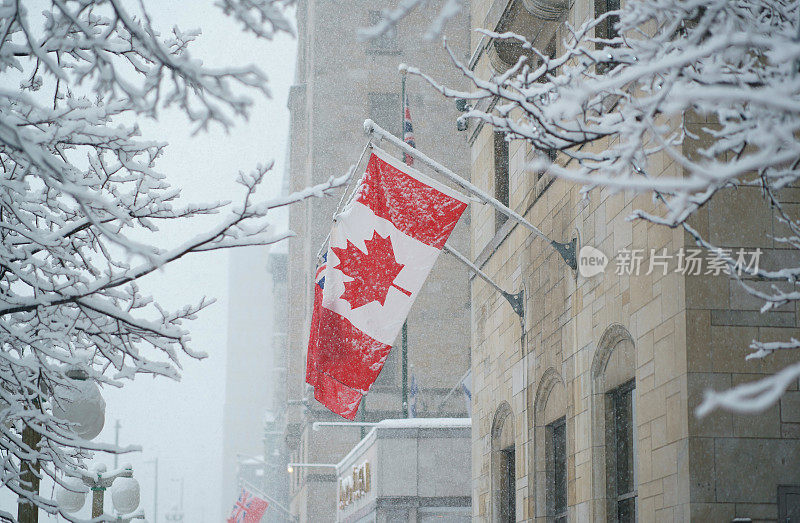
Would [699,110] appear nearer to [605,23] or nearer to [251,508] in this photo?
[605,23]

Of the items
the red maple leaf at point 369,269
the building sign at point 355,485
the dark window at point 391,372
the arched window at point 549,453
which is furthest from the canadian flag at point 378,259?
the dark window at point 391,372

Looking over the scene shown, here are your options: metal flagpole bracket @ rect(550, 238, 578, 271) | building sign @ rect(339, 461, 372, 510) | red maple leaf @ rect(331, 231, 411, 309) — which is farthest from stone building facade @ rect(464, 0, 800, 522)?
building sign @ rect(339, 461, 372, 510)

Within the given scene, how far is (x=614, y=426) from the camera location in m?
11.3

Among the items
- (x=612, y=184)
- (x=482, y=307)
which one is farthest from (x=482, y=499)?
(x=612, y=184)

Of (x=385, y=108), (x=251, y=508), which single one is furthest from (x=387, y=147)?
(x=251, y=508)

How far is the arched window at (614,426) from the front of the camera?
35.8ft

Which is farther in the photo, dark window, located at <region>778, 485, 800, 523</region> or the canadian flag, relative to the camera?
the canadian flag

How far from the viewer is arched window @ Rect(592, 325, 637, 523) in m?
10.9

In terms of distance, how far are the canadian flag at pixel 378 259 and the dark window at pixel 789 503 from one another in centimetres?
511

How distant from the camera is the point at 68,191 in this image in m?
5.42

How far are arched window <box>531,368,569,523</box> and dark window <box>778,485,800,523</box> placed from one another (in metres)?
4.98

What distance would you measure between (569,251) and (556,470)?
3191 millimetres

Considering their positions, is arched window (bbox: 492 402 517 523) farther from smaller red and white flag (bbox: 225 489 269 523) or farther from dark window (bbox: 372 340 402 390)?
smaller red and white flag (bbox: 225 489 269 523)

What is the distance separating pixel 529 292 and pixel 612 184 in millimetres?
10832
